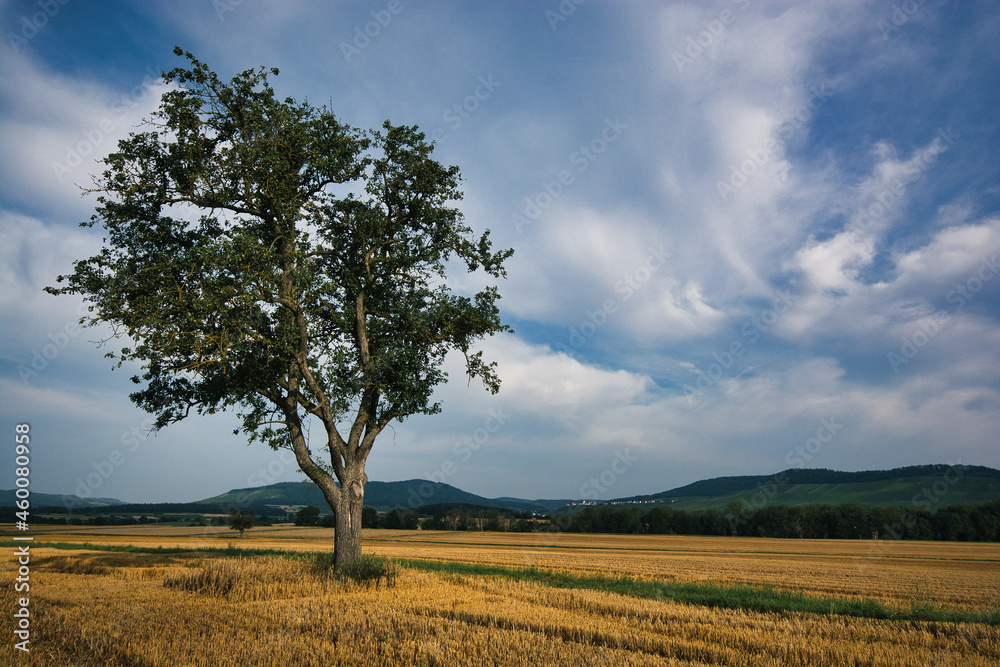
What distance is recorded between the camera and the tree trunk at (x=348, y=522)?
686 inches

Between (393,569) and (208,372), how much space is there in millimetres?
9222

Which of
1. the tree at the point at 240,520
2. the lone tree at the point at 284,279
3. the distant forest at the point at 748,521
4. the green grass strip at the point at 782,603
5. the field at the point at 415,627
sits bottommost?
the distant forest at the point at 748,521

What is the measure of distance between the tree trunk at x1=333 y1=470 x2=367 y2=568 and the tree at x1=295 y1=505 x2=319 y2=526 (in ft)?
280

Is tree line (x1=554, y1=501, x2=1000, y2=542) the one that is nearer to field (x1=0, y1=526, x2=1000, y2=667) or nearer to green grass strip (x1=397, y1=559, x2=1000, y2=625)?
green grass strip (x1=397, y1=559, x2=1000, y2=625)

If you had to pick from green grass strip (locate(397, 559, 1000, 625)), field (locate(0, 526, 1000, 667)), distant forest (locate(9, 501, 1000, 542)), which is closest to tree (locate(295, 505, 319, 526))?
distant forest (locate(9, 501, 1000, 542))

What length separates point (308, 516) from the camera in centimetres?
9656

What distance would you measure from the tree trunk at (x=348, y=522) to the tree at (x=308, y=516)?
280 feet

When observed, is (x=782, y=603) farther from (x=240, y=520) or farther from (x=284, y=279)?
(x=240, y=520)

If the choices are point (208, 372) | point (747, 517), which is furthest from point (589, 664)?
point (747, 517)

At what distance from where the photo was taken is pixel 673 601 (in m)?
15.7

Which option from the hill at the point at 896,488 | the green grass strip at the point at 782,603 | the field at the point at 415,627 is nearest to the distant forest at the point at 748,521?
the hill at the point at 896,488

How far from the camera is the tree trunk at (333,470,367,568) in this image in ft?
57.2

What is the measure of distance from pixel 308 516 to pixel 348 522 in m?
88.8

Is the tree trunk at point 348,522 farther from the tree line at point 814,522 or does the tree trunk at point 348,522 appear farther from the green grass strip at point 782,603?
the tree line at point 814,522
